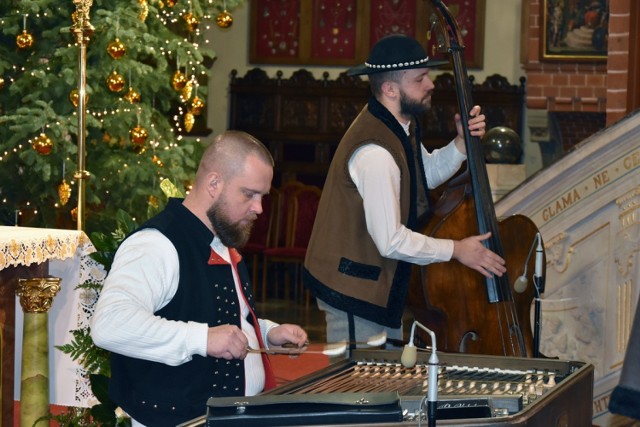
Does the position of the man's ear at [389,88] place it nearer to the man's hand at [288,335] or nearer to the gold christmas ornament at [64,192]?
the man's hand at [288,335]

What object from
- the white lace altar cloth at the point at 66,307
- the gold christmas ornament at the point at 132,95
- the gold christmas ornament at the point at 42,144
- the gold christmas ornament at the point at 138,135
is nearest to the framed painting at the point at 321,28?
the gold christmas ornament at the point at 132,95

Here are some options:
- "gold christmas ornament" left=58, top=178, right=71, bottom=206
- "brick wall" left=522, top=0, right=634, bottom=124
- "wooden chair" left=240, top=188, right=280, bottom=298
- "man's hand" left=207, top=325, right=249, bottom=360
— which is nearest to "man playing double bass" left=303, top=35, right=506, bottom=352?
"man's hand" left=207, top=325, right=249, bottom=360

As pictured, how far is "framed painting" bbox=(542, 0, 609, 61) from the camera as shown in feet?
37.6

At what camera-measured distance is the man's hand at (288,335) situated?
10.4 ft

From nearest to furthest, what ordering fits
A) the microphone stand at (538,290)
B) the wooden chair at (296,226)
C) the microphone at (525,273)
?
the microphone stand at (538,290), the microphone at (525,273), the wooden chair at (296,226)

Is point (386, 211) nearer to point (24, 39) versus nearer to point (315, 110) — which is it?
point (24, 39)

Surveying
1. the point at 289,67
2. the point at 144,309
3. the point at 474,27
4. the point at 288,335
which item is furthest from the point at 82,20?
the point at 474,27

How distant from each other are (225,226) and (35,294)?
1.59 m

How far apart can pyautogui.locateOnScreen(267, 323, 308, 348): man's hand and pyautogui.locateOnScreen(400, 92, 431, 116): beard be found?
1396 millimetres

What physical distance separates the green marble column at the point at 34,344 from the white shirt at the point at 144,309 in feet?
5.09

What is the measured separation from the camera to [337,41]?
1320 centimetres

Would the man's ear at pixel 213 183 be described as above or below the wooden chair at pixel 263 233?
above

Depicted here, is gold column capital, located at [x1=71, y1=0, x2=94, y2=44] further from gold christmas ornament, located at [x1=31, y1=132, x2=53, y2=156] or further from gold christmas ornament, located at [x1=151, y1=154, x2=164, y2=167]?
gold christmas ornament, located at [x1=151, y1=154, x2=164, y2=167]

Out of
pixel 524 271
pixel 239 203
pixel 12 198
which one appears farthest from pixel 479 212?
pixel 12 198
